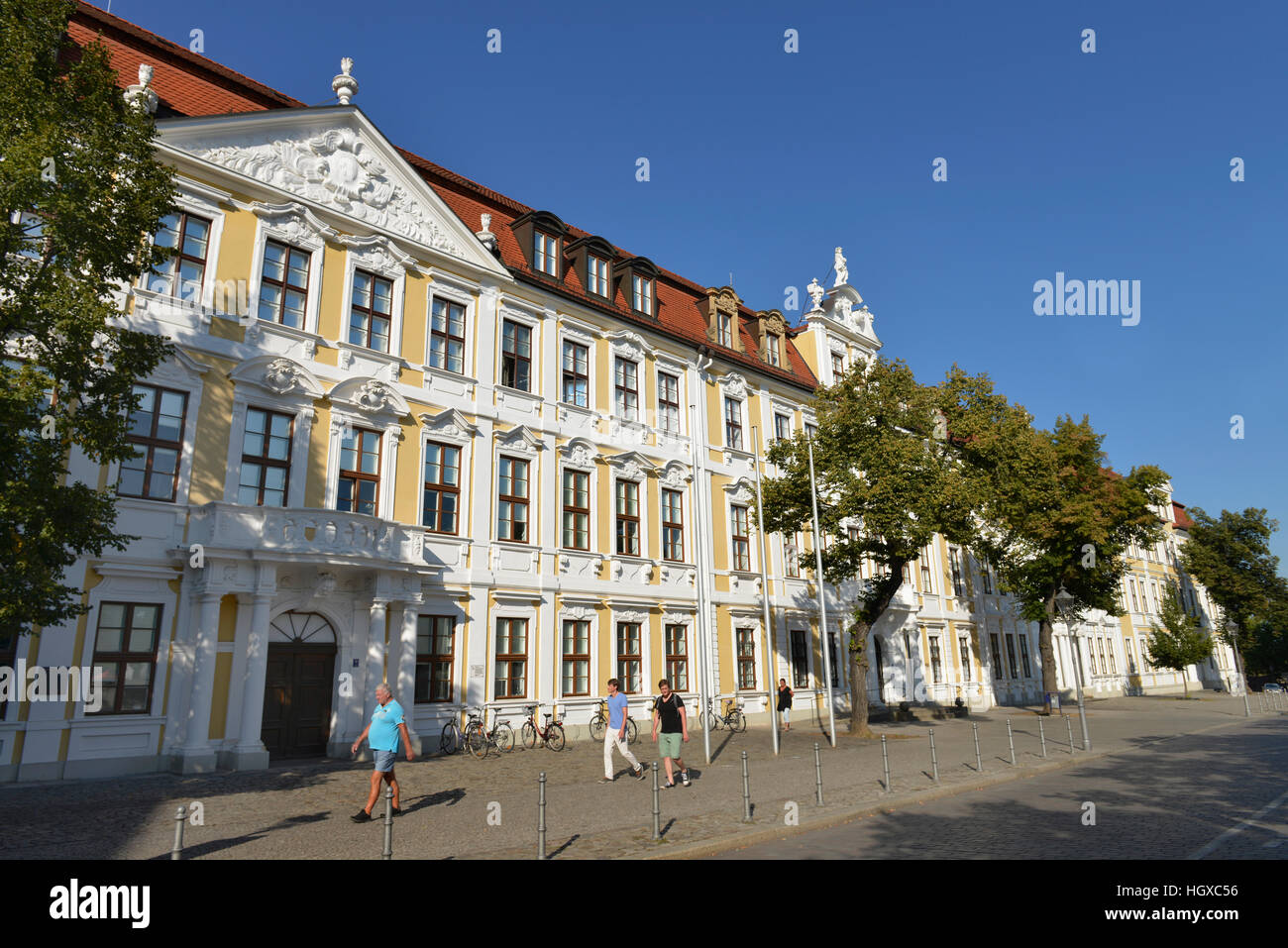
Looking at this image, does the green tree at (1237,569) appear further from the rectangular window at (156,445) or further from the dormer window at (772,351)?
the rectangular window at (156,445)

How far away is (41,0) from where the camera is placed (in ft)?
36.8

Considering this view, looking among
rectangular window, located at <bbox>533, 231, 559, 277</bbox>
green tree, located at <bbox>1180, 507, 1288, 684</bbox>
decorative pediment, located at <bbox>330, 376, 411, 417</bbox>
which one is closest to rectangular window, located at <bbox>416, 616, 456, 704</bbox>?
decorative pediment, located at <bbox>330, 376, 411, 417</bbox>

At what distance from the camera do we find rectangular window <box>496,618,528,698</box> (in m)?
21.7

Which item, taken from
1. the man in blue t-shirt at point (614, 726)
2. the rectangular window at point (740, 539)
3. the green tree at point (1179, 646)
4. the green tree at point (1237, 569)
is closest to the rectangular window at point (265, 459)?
the man in blue t-shirt at point (614, 726)

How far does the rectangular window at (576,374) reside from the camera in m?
25.6

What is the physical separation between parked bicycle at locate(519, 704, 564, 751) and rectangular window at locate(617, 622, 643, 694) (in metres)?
3.71

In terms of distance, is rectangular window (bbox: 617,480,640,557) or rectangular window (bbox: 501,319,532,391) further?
rectangular window (bbox: 617,480,640,557)

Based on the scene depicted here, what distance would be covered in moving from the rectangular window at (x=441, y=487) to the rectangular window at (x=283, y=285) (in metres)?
4.75

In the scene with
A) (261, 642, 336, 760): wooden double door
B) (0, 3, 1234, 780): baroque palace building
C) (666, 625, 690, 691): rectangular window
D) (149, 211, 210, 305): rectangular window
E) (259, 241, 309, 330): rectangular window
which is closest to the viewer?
(0, 3, 1234, 780): baroque palace building

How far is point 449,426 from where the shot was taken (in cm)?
2186

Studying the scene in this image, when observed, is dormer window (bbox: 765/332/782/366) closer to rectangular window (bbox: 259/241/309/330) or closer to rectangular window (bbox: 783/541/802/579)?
rectangular window (bbox: 783/541/802/579)

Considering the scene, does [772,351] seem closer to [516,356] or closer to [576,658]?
[516,356]

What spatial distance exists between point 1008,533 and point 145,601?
3522 cm
